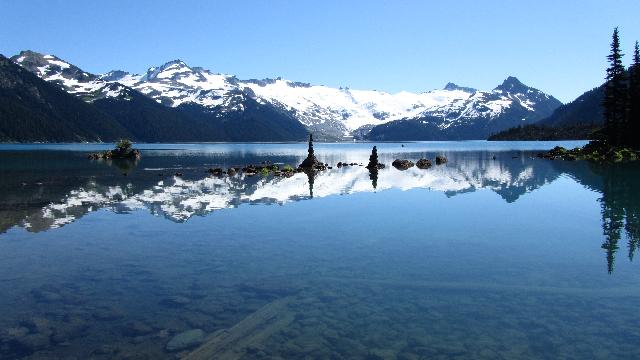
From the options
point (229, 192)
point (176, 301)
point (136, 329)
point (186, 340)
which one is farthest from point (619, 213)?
point (229, 192)

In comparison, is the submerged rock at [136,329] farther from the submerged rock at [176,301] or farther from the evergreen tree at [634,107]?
the evergreen tree at [634,107]

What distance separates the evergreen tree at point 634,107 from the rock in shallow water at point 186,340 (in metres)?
122

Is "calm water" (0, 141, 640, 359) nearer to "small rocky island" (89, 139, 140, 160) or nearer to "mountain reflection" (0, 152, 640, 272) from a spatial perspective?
"mountain reflection" (0, 152, 640, 272)

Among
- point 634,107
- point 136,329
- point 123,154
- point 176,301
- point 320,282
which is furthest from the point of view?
point 123,154

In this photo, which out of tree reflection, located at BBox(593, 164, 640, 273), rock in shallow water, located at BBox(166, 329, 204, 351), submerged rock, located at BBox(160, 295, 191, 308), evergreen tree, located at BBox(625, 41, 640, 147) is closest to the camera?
rock in shallow water, located at BBox(166, 329, 204, 351)

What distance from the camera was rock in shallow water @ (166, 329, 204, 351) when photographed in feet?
43.2

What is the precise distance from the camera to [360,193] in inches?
Answer: 2051

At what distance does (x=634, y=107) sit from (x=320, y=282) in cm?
11734

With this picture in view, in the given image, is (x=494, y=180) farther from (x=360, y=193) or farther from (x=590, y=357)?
(x=590, y=357)

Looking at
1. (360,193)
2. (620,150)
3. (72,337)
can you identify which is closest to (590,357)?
(72,337)

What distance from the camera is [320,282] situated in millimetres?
18969

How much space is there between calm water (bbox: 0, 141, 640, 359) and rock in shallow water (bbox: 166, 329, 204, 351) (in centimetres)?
7

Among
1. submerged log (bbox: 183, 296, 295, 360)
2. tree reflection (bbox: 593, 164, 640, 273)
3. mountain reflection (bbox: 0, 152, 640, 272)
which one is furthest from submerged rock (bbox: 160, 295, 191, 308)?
mountain reflection (bbox: 0, 152, 640, 272)

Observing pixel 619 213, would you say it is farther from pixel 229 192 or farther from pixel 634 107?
pixel 634 107
